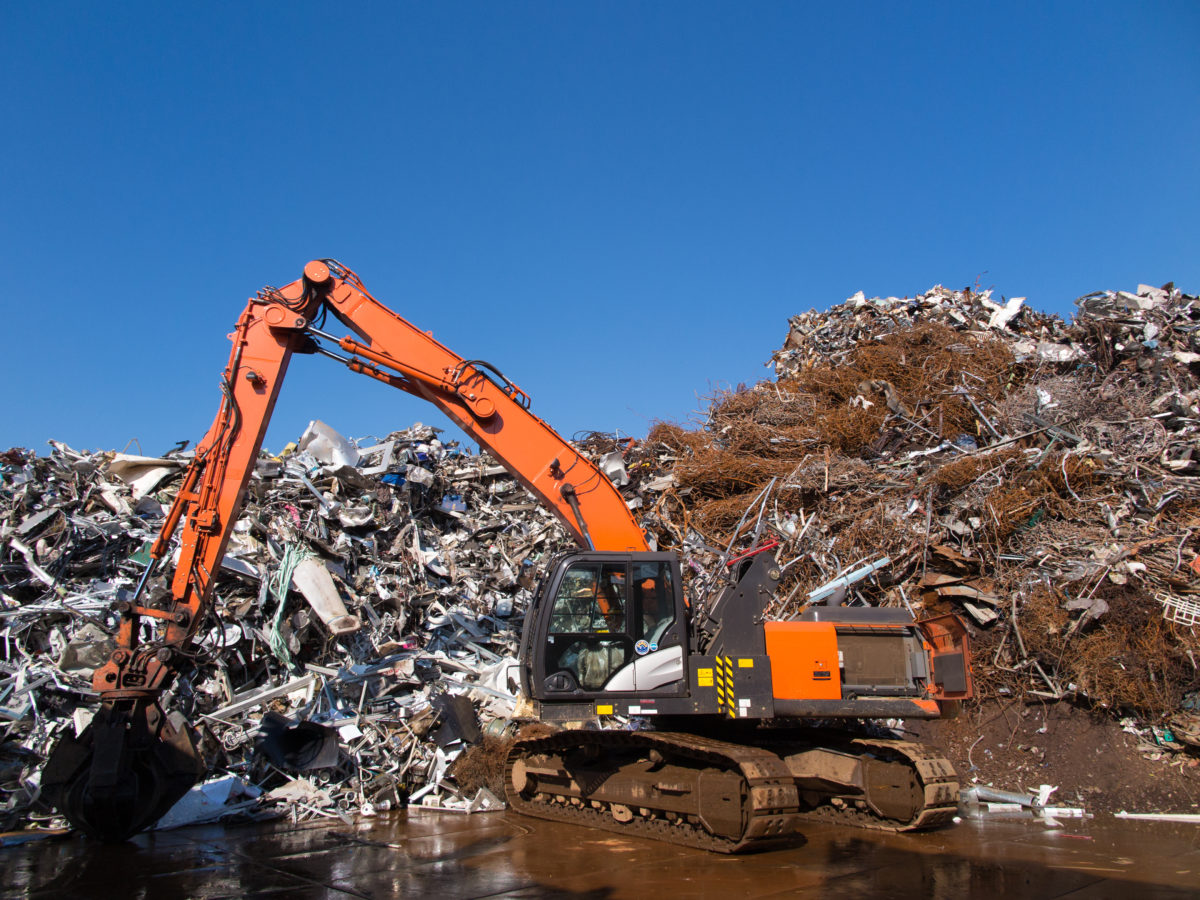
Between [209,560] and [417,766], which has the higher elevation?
[209,560]

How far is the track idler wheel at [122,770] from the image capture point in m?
6.29

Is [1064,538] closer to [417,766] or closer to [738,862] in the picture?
[738,862]

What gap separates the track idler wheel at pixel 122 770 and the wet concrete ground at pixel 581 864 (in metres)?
0.34

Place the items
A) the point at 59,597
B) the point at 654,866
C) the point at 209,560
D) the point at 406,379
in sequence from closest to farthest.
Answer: the point at 654,866
the point at 209,560
the point at 406,379
the point at 59,597

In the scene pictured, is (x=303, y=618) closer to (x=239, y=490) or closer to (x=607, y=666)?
(x=239, y=490)

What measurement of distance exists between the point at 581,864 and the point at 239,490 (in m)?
4.42

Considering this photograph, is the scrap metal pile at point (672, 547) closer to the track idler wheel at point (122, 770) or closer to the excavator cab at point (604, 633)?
the excavator cab at point (604, 633)

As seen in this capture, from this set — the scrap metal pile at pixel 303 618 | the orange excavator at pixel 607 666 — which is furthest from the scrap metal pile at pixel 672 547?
the orange excavator at pixel 607 666

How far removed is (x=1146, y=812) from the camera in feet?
27.5

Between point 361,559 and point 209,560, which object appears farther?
point 361,559

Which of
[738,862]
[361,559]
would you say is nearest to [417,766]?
[361,559]

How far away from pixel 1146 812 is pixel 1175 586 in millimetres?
2523

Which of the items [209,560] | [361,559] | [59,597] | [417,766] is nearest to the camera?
[209,560]

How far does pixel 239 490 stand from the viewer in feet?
24.0
